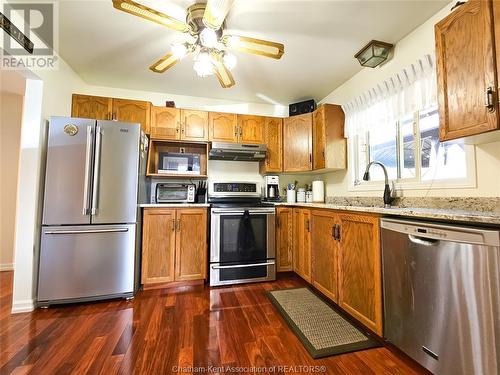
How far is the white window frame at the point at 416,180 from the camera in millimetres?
1515

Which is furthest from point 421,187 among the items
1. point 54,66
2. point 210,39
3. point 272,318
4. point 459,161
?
point 54,66

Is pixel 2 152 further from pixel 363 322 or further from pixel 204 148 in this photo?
pixel 363 322

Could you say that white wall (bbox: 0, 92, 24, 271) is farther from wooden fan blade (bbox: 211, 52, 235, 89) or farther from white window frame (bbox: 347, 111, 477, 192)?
white window frame (bbox: 347, 111, 477, 192)

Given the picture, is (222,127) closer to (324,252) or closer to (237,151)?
(237,151)

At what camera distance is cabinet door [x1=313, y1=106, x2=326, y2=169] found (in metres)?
2.81

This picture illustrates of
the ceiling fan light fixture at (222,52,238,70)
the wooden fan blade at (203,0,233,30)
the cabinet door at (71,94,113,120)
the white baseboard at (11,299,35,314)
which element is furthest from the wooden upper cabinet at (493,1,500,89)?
the white baseboard at (11,299,35,314)

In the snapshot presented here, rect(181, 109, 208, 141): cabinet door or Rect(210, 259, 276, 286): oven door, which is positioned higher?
Rect(181, 109, 208, 141): cabinet door

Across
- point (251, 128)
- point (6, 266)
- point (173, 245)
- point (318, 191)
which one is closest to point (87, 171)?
point (173, 245)

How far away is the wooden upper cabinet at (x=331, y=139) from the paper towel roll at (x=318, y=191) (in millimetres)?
330

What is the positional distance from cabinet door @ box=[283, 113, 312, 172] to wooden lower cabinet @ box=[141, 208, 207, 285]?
4.73ft

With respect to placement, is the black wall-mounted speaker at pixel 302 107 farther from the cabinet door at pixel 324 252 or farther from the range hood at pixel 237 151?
the cabinet door at pixel 324 252

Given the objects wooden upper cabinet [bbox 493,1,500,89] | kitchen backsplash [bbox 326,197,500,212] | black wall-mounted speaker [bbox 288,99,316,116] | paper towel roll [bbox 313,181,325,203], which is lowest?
kitchen backsplash [bbox 326,197,500,212]

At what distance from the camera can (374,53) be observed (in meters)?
2.13

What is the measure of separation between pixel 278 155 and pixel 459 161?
202 centimetres
